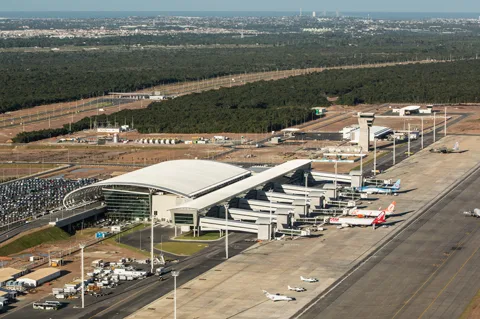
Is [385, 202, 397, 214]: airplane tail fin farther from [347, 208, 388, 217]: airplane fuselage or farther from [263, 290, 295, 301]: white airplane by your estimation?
[263, 290, 295, 301]: white airplane

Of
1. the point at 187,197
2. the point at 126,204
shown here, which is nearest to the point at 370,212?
the point at 187,197

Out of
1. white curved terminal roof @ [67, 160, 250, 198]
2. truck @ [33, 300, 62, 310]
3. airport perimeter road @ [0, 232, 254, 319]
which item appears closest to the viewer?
airport perimeter road @ [0, 232, 254, 319]

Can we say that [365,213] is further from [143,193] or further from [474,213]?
[143,193]

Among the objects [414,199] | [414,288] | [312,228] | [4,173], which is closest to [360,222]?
[312,228]

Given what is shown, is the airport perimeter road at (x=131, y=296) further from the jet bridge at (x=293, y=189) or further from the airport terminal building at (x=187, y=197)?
the jet bridge at (x=293, y=189)

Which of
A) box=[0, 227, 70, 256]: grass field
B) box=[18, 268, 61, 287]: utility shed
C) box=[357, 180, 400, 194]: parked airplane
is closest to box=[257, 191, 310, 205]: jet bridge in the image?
box=[357, 180, 400, 194]: parked airplane
